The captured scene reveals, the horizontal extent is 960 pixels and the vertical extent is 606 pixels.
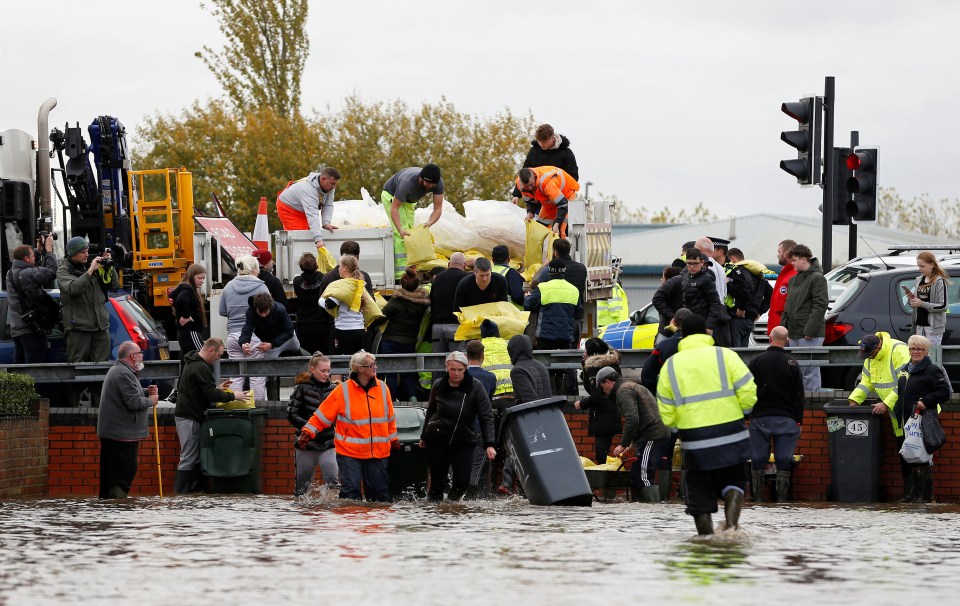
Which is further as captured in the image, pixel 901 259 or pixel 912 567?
pixel 901 259

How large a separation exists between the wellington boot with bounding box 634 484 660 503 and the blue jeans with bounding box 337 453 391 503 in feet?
7.55

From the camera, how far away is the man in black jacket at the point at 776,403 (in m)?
14.9

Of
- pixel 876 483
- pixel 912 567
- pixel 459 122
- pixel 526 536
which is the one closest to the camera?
pixel 912 567

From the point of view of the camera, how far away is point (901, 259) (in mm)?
17406

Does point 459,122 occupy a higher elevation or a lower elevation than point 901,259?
higher

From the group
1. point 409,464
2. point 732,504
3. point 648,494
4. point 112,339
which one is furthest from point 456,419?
point 112,339

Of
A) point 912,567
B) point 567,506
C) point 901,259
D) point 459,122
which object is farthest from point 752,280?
point 459,122

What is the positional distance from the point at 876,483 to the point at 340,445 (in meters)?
4.96

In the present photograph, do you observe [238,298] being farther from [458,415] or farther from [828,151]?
[828,151]

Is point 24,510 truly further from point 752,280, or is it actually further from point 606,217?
point 606,217

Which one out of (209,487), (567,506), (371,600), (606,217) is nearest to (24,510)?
(209,487)

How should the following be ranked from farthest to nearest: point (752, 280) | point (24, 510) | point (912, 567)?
point (752, 280) → point (24, 510) → point (912, 567)

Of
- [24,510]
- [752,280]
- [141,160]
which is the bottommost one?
[24,510]

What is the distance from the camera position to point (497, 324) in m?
16.4
